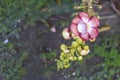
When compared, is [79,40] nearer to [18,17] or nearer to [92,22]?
[92,22]

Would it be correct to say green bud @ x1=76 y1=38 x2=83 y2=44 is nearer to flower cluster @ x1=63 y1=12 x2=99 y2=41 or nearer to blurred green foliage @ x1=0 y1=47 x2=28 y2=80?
flower cluster @ x1=63 y1=12 x2=99 y2=41

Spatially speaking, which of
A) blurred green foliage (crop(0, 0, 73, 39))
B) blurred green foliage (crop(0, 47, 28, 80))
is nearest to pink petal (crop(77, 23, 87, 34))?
blurred green foliage (crop(0, 47, 28, 80))

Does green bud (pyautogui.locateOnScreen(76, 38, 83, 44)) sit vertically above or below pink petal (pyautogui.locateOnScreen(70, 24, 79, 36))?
below

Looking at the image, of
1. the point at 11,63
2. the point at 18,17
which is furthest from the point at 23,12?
the point at 11,63

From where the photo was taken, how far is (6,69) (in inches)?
90.8

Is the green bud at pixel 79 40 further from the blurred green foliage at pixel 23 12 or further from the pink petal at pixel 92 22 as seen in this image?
the blurred green foliage at pixel 23 12

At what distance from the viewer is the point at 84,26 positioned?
43.7 inches

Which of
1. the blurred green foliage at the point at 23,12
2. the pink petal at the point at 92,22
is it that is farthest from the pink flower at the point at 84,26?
the blurred green foliage at the point at 23,12

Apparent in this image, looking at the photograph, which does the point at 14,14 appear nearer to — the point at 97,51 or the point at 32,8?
the point at 32,8

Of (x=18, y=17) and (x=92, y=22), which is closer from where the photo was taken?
(x=92, y=22)

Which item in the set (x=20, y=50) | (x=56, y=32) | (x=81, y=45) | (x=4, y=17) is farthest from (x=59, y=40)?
(x=81, y=45)

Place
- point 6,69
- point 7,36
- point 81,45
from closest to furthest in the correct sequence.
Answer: point 81,45 < point 6,69 < point 7,36

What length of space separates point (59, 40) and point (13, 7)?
41cm

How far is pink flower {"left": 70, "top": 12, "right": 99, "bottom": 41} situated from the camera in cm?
111
